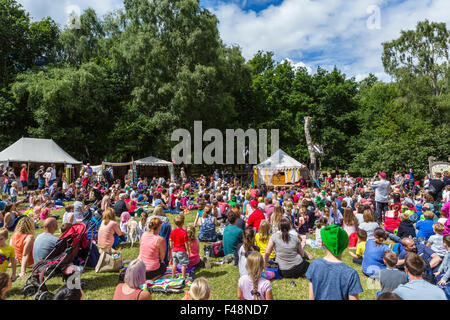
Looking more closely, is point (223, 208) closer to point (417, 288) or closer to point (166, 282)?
point (166, 282)

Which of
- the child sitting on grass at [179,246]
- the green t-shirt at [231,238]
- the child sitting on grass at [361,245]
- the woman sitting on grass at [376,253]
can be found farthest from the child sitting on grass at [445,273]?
the child sitting on grass at [179,246]

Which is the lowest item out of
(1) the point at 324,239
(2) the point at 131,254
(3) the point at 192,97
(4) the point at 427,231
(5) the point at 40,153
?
(2) the point at 131,254

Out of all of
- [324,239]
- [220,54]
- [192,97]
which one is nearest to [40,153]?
[192,97]

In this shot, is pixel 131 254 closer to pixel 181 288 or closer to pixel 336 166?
pixel 181 288

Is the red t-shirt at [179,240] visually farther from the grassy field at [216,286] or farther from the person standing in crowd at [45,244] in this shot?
the person standing in crowd at [45,244]

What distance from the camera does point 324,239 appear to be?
245cm

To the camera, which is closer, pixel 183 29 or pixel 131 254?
pixel 131 254

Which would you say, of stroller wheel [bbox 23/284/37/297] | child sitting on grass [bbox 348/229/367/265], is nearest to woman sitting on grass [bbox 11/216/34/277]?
stroller wheel [bbox 23/284/37/297]

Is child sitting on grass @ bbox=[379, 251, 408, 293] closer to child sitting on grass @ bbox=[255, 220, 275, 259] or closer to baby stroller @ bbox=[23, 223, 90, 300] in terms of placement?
child sitting on grass @ bbox=[255, 220, 275, 259]

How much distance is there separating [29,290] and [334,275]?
455cm

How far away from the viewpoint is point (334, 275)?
2.42m

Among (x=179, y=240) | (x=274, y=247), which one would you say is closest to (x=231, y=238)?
(x=274, y=247)

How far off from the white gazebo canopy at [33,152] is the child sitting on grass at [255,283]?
18465 mm
